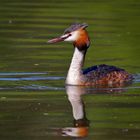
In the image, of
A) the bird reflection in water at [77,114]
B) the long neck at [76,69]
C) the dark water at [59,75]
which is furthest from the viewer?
the long neck at [76,69]

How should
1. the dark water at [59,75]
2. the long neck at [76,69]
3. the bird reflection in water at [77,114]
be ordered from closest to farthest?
the bird reflection in water at [77,114], the dark water at [59,75], the long neck at [76,69]

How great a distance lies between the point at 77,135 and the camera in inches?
470

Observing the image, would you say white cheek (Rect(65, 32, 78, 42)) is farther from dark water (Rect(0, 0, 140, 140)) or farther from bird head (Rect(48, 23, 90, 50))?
dark water (Rect(0, 0, 140, 140))

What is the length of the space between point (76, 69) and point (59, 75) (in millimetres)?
511

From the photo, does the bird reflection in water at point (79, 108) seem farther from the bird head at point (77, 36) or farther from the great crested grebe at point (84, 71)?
the bird head at point (77, 36)

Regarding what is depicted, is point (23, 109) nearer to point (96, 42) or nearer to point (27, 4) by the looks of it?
point (96, 42)

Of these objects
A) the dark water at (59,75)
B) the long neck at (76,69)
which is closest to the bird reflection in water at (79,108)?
the dark water at (59,75)

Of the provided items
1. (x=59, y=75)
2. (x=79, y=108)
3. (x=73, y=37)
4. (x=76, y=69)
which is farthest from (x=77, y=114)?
(x=59, y=75)

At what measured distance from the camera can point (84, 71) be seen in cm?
1609

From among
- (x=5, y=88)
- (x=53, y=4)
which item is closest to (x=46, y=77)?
(x=5, y=88)

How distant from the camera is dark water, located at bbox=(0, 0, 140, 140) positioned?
40.5 feet

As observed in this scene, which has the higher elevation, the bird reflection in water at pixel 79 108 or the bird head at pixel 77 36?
the bird head at pixel 77 36

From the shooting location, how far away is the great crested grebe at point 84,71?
15.8 m

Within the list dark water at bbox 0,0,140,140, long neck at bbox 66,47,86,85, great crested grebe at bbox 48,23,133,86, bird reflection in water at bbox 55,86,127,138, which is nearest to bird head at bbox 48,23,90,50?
great crested grebe at bbox 48,23,133,86
